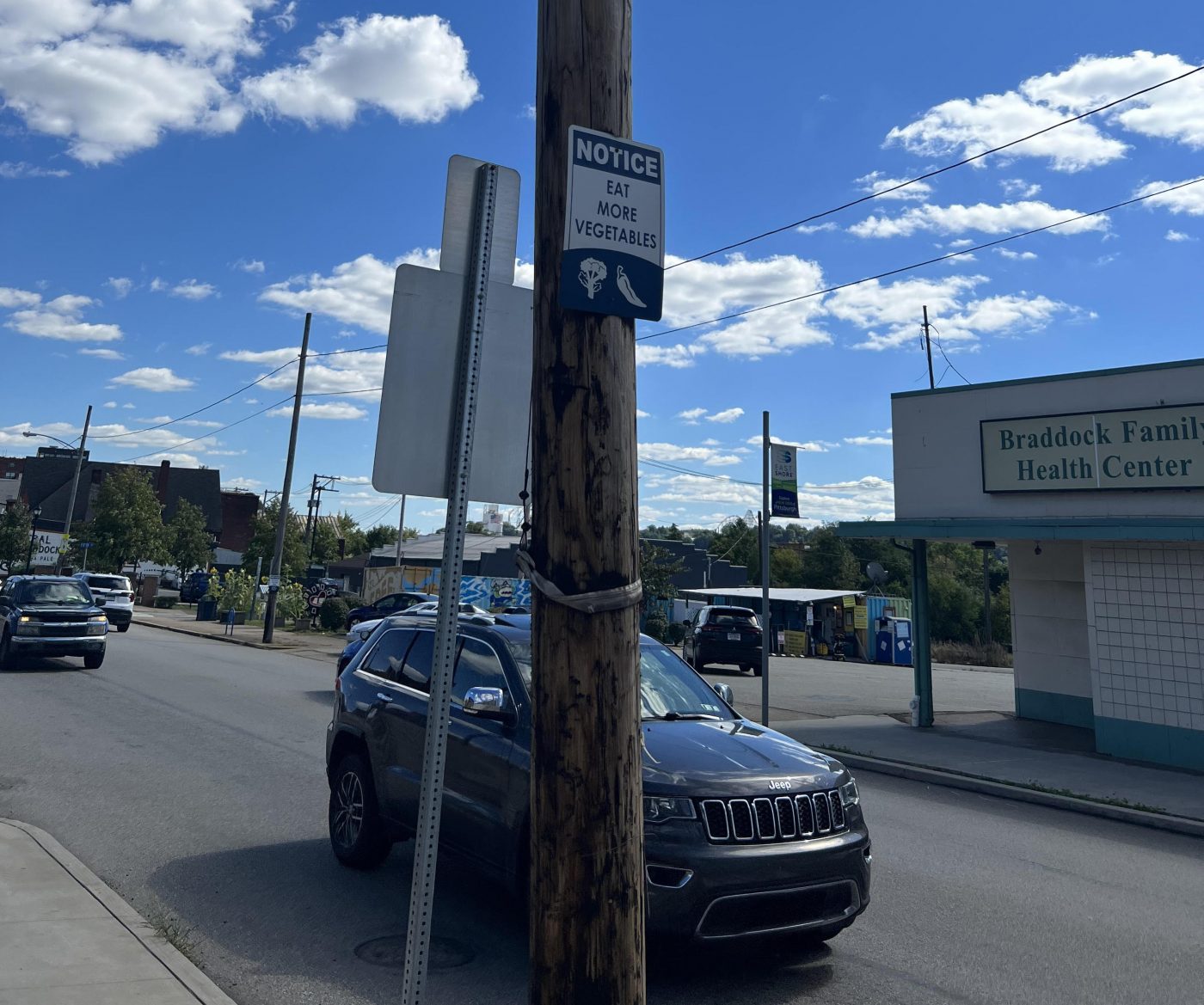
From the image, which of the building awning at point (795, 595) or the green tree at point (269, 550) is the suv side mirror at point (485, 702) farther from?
the green tree at point (269, 550)

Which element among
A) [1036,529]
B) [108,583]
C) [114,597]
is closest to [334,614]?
[114,597]

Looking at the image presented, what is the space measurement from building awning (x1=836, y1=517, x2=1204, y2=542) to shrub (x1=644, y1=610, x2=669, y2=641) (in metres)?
19.6

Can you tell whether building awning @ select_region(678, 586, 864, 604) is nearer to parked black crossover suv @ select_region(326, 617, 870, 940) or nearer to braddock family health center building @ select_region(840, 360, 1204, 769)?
braddock family health center building @ select_region(840, 360, 1204, 769)

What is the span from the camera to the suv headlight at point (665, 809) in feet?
15.6

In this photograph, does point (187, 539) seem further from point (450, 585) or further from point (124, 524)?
point (450, 585)

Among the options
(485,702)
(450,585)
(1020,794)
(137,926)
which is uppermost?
(450,585)

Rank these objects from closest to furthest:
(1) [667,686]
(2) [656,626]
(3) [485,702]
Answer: (3) [485,702], (1) [667,686], (2) [656,626]

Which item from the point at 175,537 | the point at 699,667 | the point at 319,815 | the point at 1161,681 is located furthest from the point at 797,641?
the point at 175,537

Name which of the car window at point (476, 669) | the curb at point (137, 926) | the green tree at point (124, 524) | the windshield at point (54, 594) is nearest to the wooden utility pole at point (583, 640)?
the curb at point (137, 926)

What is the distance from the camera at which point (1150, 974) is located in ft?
17.5

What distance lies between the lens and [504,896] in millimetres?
6223

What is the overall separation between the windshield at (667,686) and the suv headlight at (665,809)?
38.7 inches

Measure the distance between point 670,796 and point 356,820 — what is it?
292cm

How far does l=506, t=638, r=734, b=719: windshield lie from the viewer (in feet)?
19.6
